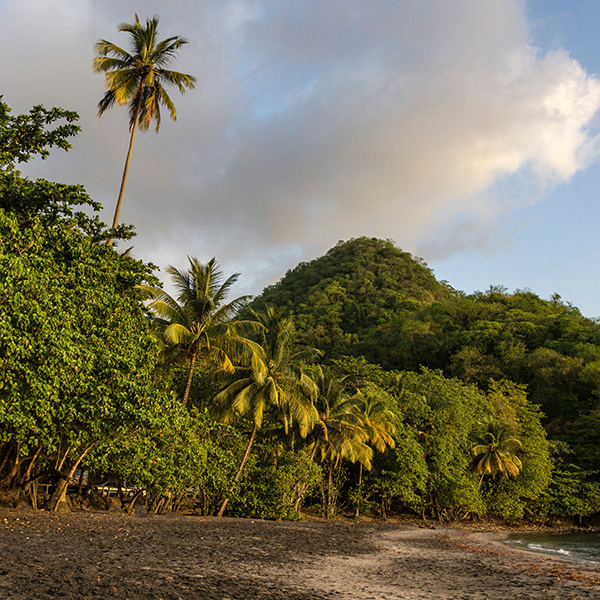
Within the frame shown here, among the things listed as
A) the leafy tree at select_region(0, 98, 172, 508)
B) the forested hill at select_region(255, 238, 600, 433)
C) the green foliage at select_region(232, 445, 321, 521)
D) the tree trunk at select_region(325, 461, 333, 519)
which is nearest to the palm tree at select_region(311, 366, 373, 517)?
the green foliage at select_region(232, 445, 321, 521)

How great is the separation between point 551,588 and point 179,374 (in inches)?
846

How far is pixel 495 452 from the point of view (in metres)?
33.8

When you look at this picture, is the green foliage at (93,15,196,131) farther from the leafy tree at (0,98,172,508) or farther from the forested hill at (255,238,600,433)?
the forested hill at (255,238,600,433)

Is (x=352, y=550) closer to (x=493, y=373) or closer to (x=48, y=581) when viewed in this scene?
(x=48, y=581)

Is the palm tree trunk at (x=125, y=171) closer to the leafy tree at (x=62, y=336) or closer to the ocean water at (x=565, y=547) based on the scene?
the leafy tree at (x=62, y=336)

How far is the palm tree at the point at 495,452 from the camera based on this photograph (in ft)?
110

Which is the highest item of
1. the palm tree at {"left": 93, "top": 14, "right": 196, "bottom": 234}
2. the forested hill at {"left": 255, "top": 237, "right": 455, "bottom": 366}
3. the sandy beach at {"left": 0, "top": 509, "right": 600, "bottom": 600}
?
the forested hill at {"left": 255, "top": 237, "right": 455, "bottom": 366}

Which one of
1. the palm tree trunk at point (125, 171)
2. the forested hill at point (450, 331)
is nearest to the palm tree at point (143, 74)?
the palm tree trunk at point (125, 171)

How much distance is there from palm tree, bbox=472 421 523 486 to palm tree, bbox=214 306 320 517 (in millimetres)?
15787

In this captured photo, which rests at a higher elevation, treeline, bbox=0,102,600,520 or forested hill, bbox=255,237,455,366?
forested hill, bbox=255,237,455,366

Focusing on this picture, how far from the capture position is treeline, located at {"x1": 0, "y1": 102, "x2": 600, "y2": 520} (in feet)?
38.7

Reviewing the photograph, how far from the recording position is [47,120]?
49.0 ft

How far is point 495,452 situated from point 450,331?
27.6m

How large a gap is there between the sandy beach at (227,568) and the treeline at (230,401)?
6.99ft
